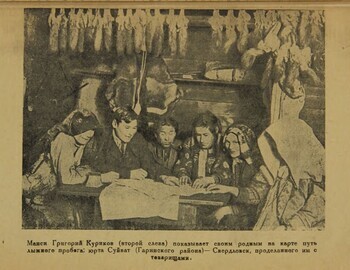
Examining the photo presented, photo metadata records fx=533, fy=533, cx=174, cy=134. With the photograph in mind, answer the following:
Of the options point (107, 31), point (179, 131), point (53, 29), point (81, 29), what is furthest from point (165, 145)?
point (53, 29)

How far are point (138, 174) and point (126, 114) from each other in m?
0.40

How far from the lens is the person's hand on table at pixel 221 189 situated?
3.49 meters

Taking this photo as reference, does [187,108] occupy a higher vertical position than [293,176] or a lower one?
higher

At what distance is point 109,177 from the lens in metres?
3.48

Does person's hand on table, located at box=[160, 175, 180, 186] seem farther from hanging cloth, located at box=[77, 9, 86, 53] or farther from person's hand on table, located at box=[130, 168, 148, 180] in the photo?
hanging cloth, located at box=[77, 9, 86, 53]

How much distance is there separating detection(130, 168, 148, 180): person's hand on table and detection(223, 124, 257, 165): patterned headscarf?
1.94 feet

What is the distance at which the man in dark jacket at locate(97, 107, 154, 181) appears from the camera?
3.50 m

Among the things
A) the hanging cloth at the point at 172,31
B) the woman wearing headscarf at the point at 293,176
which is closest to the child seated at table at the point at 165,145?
the hanging cloth at the point at 172,31

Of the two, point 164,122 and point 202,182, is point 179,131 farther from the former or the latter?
point 202,182

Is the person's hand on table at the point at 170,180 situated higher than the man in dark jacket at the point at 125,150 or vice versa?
the man in dark jacket at the point at 125,150

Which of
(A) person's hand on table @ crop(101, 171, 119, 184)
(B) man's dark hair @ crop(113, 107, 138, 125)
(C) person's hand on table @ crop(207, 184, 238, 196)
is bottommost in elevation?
(C) person's hand on table @ crop(207, 184, 238, 196)

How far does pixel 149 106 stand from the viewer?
3.52 m

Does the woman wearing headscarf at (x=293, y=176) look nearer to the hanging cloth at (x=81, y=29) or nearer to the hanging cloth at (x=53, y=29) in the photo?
the hanging cloth at (x=81, y=29)

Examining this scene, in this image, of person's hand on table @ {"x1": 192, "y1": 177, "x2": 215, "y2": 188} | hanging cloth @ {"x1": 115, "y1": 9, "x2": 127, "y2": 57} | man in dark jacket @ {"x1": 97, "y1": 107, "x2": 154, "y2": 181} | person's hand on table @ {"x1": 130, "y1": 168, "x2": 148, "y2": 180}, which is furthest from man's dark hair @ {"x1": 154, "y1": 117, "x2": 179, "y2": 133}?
hanging cloth @ {"x1": 115, "y1": 9, "x2": 127, "y2": 57}
